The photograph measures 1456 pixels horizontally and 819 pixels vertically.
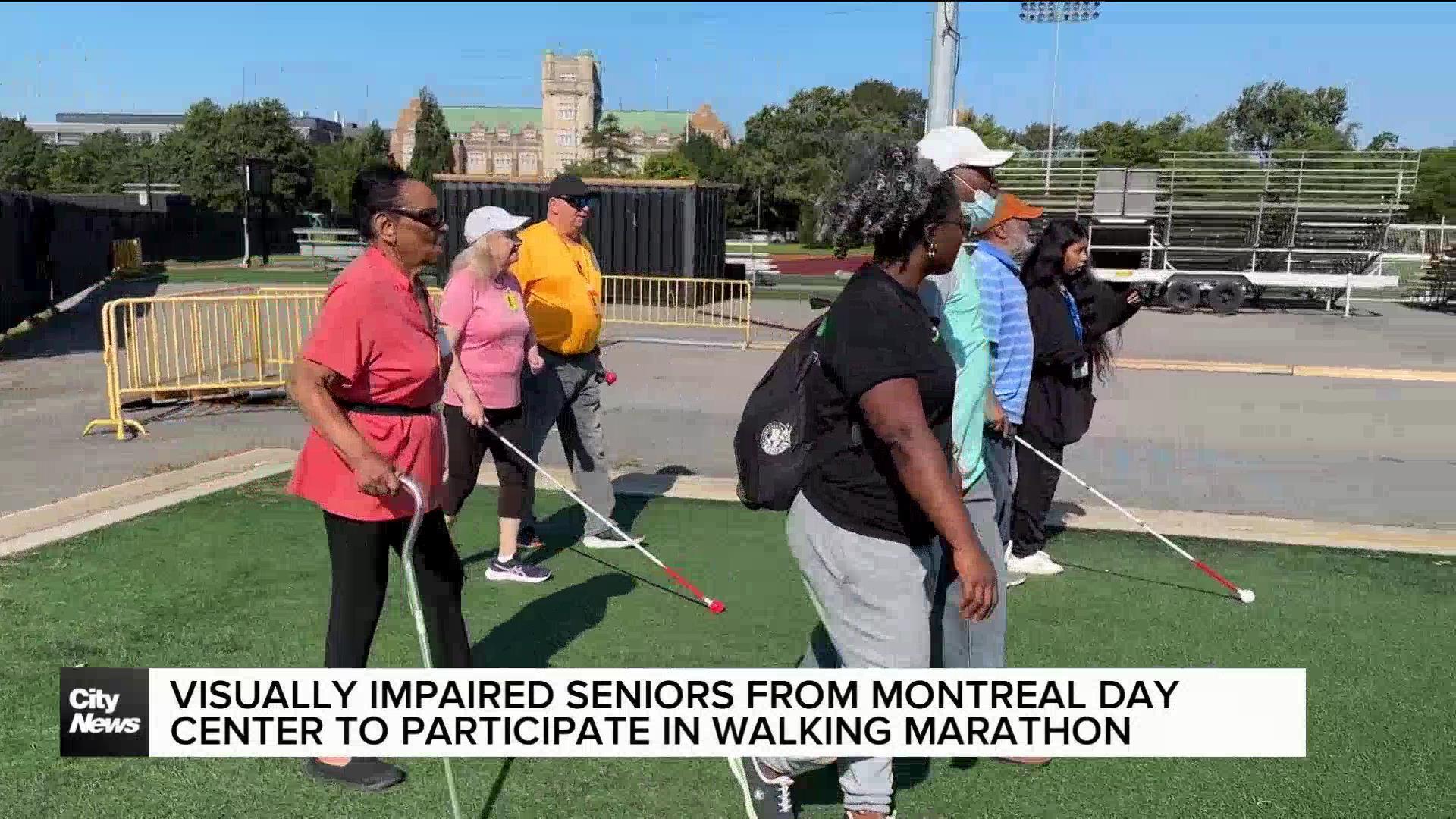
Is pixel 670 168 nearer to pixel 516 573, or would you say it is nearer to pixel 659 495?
pixel 659 495

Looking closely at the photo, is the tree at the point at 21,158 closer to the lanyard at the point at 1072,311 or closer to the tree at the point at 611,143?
the tree at the point at 611,143

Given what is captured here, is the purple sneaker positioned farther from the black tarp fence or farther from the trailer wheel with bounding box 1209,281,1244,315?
the trailer wheel with bounding box 1209,281,1244,315

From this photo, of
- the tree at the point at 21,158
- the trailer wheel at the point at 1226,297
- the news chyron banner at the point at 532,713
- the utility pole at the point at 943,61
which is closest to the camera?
the news chyron banner at the point at 532,713

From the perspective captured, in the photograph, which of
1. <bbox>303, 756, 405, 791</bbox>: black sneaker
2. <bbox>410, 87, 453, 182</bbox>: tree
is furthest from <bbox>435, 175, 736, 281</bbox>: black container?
<bbox>410, 87, 453, 182</bbox>: tree

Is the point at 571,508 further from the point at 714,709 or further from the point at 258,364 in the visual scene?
the point at 258,364

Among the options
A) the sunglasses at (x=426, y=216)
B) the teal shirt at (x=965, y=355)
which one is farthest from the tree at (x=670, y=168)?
the sunglasses at (x=426, y=216)

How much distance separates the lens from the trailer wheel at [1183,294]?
88.3ft

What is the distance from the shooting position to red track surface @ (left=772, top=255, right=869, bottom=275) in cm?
3953

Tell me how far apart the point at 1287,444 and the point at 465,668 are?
851cm

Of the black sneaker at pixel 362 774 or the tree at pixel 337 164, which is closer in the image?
the black sneaker at pixel 362 774

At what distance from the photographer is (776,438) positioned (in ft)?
9.64

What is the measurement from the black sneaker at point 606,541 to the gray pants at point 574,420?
0.11ft

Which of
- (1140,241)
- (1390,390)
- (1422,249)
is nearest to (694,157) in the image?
(1422,249)

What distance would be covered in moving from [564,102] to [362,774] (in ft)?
524
